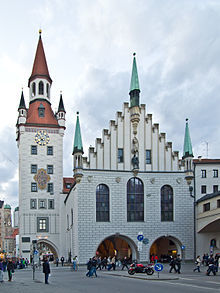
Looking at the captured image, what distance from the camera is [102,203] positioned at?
4678 centimetres

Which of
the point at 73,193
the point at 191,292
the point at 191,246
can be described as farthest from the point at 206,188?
the point at 191,292

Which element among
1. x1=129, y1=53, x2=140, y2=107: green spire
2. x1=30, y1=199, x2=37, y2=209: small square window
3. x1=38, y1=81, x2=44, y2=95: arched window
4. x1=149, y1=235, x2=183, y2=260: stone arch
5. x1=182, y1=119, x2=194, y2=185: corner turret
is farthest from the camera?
x1=38, y1=81, x2=44, y2=95: arched window

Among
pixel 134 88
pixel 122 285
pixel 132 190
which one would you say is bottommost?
pixel 122 285

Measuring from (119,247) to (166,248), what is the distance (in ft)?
20.4

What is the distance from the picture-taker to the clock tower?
59.5 metres

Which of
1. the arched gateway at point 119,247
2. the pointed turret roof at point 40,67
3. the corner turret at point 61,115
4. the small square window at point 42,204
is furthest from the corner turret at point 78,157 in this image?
the pointed turret roof at point 40,67

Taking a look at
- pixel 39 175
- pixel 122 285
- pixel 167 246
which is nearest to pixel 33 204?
pixel 39 175

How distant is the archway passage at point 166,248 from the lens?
48.6 metres

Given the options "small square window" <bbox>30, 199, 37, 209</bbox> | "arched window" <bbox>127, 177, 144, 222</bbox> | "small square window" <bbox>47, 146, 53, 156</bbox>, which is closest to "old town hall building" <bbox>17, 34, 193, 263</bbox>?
"arched window" <bbox>127, 177, 144, 222</bbox>

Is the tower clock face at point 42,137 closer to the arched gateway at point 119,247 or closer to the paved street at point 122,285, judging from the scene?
the arched gateway at point 119,247

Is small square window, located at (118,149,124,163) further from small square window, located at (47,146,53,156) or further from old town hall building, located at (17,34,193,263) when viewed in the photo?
small square window, located at (47,146,53,156)

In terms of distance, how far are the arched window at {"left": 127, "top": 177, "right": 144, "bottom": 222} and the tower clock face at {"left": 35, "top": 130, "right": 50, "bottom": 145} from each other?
62.1 ft

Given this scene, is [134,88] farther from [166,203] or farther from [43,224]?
[43,224]

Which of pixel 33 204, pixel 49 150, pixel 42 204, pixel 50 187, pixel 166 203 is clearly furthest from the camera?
pixel 49 150
